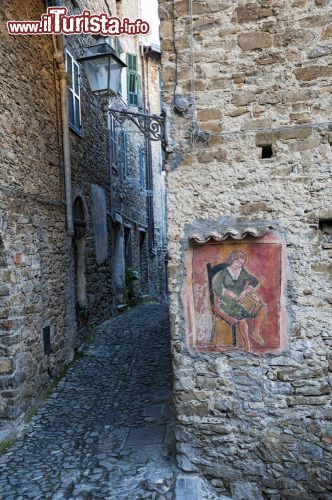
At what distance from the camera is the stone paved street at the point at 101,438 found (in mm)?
3725

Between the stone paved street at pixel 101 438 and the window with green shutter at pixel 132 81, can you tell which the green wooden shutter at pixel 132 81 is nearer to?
the window with green shutter at pixel 132 81

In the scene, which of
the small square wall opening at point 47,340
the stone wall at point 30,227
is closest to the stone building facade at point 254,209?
the stone wall at point 30,227

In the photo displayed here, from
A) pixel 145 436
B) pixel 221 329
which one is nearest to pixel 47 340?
pixel 145 436

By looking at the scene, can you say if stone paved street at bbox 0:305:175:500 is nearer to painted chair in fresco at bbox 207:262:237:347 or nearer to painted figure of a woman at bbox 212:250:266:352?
→ painted chair in fresco at bbox 207:262:237:347

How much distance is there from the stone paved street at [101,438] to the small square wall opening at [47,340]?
50cm

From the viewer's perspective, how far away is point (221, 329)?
358 centimetres

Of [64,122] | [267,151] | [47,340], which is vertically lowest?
[47,340]

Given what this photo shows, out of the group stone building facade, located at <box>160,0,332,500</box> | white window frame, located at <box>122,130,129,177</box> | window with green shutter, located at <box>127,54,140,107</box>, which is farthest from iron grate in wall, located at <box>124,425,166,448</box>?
window with green shutter, located at <box>127,54,140,107</box>

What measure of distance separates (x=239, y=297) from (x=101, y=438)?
7.04 feet

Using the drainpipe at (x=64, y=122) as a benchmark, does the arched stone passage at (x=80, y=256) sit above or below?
below

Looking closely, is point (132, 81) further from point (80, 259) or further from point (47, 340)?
point (47, 340)

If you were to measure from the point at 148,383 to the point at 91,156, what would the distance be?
188 inches

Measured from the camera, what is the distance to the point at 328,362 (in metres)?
3.42

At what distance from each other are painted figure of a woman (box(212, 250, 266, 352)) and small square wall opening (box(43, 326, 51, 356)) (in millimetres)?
3033
